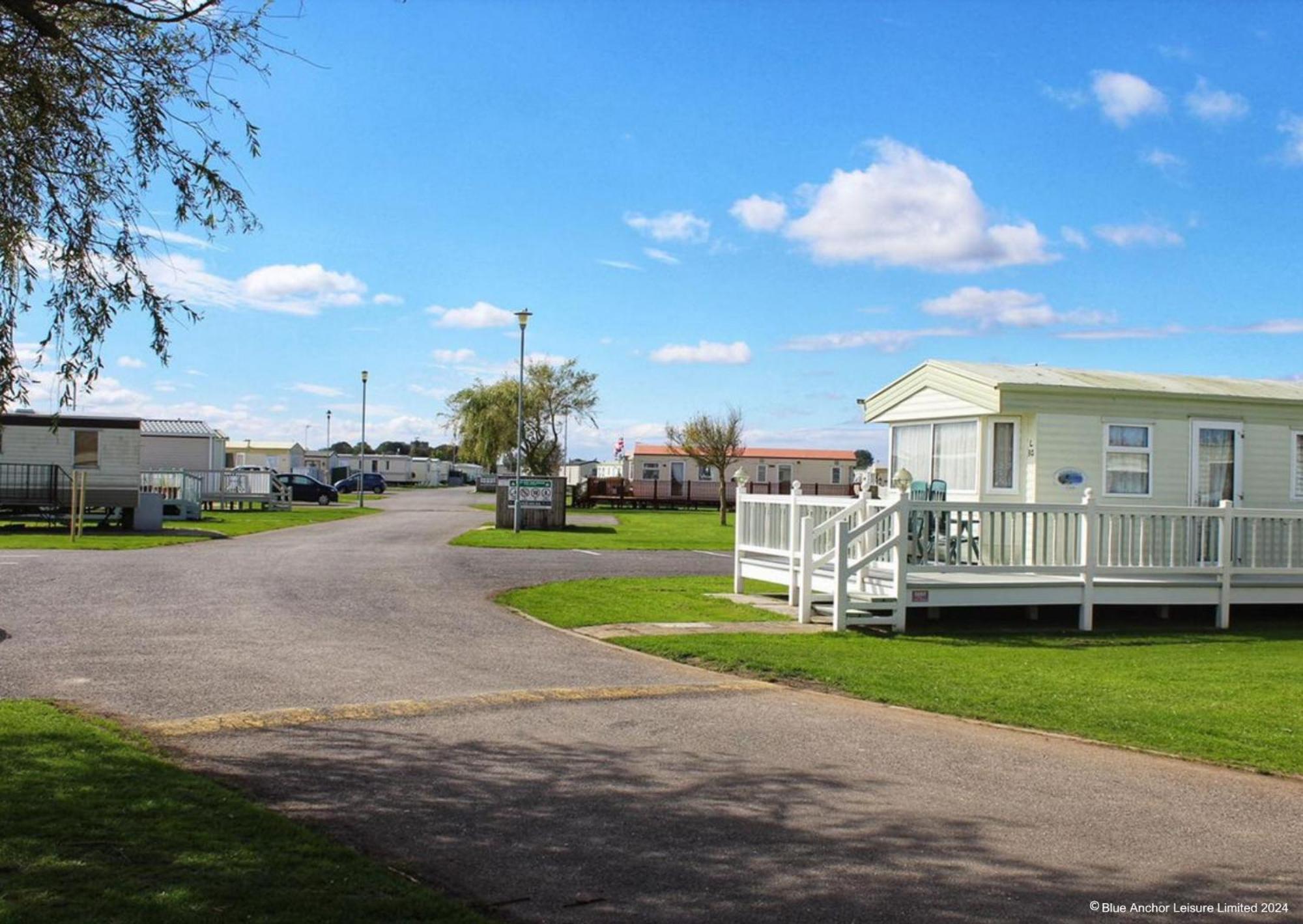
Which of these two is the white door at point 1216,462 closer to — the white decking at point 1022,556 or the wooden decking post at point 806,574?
the white decking at point 1022,556

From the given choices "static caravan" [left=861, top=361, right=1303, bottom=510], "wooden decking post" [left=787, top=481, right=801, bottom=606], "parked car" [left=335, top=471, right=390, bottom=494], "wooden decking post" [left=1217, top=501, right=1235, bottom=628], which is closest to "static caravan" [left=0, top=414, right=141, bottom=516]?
"wooden decking post" [left=787, top=481, right=801, bottom=606]

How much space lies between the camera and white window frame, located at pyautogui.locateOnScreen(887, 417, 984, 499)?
15922 millimetres

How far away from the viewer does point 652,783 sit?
6.02 meters

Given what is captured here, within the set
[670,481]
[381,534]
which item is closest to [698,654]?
[381,534]

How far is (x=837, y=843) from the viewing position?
5043 millimetres

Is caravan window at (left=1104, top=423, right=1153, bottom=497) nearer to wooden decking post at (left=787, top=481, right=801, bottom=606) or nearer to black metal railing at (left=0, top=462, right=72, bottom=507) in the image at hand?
wooden decking post at (left=787, top=481, right=801, bottom=606)

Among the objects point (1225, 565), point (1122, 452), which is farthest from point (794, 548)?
point (1225, 565)

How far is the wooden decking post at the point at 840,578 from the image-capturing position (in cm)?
1238

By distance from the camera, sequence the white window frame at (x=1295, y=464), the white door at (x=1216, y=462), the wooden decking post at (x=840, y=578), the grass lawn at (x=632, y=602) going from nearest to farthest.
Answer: the wooden decking post at (x=840, y=578) → the grass lawn at (x=632, y=602) → the white door at (x=1216, y=462) → the white window frame at (x=1295, y=464)

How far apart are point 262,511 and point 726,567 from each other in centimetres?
2459

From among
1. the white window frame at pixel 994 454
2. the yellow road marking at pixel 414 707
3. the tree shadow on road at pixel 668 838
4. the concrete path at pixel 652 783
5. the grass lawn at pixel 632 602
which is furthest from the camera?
the white window frame at pixel 994 454

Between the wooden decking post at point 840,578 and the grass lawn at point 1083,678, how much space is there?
0.60 feet

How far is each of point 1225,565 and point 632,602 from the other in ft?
24.7

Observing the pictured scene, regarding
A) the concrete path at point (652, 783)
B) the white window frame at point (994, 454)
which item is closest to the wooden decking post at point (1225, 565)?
the white window frame at point (994, 454)
